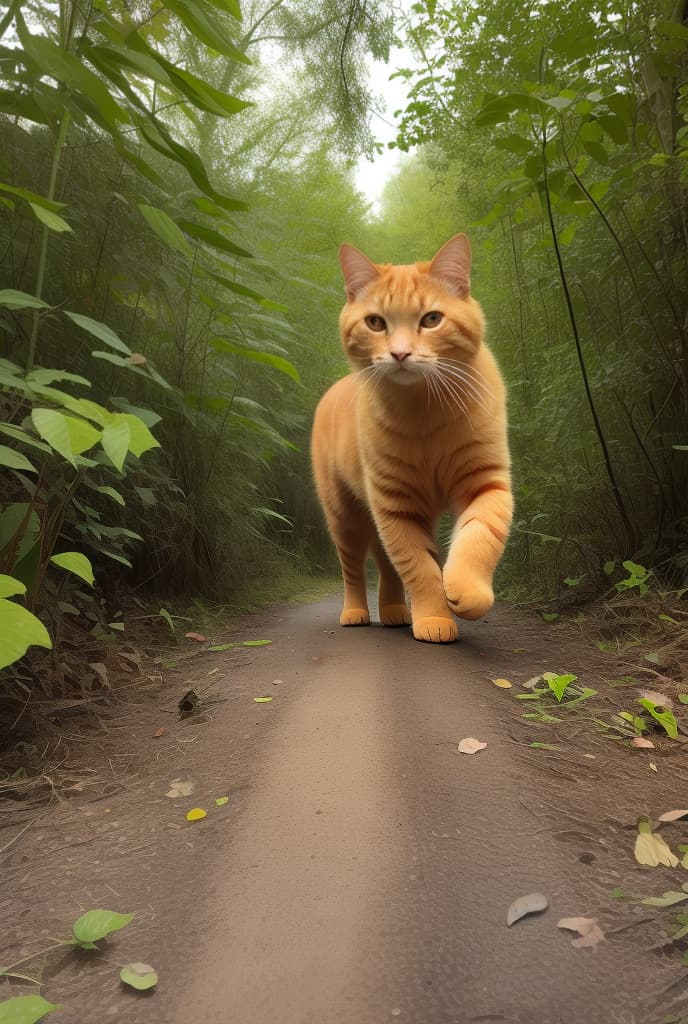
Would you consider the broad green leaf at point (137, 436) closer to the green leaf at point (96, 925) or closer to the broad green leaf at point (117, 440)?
the broad green leaf at point (117, 440)

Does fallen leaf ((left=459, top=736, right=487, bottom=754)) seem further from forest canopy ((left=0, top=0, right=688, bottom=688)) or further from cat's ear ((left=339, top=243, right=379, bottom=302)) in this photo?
cat's ear ((left=339, top=243, right=379, bottom=302))

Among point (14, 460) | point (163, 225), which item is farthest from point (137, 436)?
point (163, 225)

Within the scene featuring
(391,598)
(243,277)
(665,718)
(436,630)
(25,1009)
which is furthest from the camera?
(243,277)

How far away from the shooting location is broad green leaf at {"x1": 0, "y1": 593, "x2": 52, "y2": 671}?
859 mm

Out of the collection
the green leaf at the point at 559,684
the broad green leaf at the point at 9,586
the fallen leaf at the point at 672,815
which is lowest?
the fallen leaf at the point at 672,815

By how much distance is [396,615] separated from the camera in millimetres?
2943

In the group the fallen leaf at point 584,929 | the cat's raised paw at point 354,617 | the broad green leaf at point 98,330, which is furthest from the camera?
the cat's raised paw at point 354,617

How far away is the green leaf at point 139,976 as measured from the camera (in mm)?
804

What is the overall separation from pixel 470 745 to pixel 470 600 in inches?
24.6

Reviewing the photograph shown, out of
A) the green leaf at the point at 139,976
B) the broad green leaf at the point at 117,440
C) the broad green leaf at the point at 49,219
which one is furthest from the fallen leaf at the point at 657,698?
the broad green leaf at the point at 49,219

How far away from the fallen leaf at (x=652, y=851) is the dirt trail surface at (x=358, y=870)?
0.10 feet

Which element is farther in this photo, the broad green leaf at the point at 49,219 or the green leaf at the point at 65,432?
the broad green leaf at the point at 49,219

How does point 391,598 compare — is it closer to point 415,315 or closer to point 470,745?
point 415,315

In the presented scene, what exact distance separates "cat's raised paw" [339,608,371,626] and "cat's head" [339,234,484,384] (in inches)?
45.0
